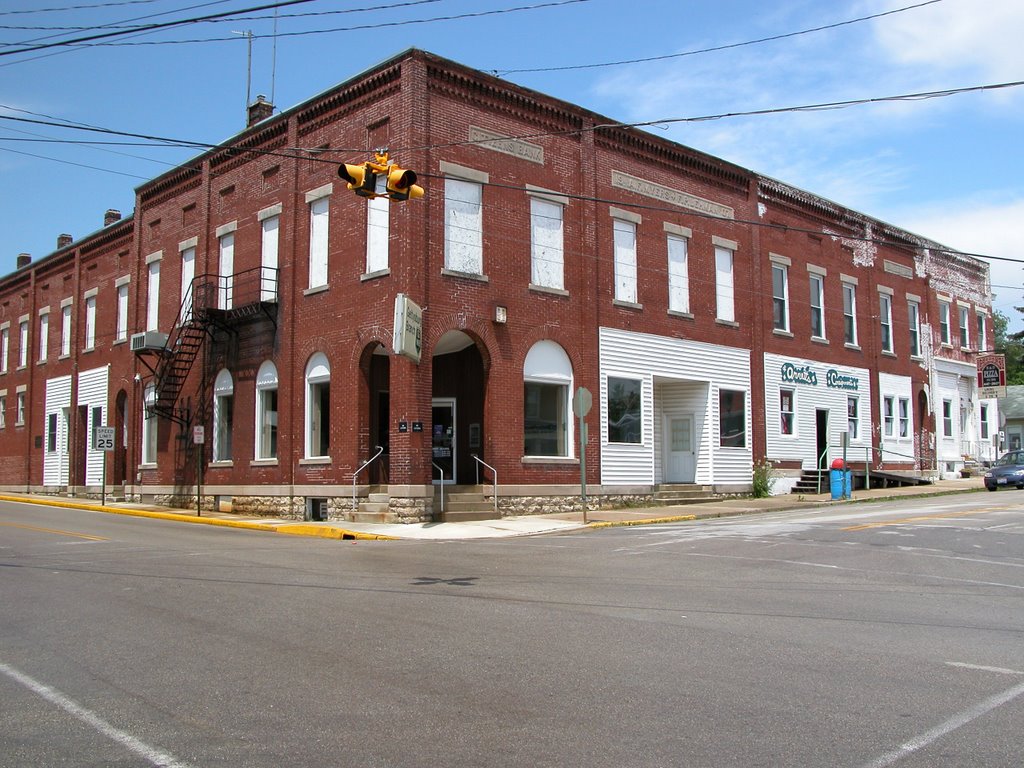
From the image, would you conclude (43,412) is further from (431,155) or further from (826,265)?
(826,265)

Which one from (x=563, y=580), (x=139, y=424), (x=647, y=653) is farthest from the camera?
(x=139, y=424)

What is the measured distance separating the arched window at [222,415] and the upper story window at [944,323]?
29428 millimetres

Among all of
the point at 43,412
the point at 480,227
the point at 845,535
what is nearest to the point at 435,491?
the point at 480,227

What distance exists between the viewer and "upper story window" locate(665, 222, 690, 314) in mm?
28625

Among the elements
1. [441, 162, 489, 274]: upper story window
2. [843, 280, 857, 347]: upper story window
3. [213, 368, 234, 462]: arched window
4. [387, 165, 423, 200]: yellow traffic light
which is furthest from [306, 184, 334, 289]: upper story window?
[843, 280, 857, 347]: upper story window

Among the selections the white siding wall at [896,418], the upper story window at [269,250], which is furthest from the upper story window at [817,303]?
the upper story window at [269,250]

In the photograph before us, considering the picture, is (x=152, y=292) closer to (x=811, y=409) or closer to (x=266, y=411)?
(x=266, y=411)

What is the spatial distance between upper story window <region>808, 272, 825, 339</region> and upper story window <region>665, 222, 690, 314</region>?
7353mm

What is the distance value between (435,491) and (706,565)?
10.3m

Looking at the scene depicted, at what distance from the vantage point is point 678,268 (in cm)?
2894

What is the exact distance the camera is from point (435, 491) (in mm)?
22812

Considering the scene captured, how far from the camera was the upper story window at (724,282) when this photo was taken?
99.1ft

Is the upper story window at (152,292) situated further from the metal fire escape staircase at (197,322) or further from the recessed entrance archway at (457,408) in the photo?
the recessed entrance archway at (457,408)

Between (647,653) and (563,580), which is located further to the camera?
(563,580)
